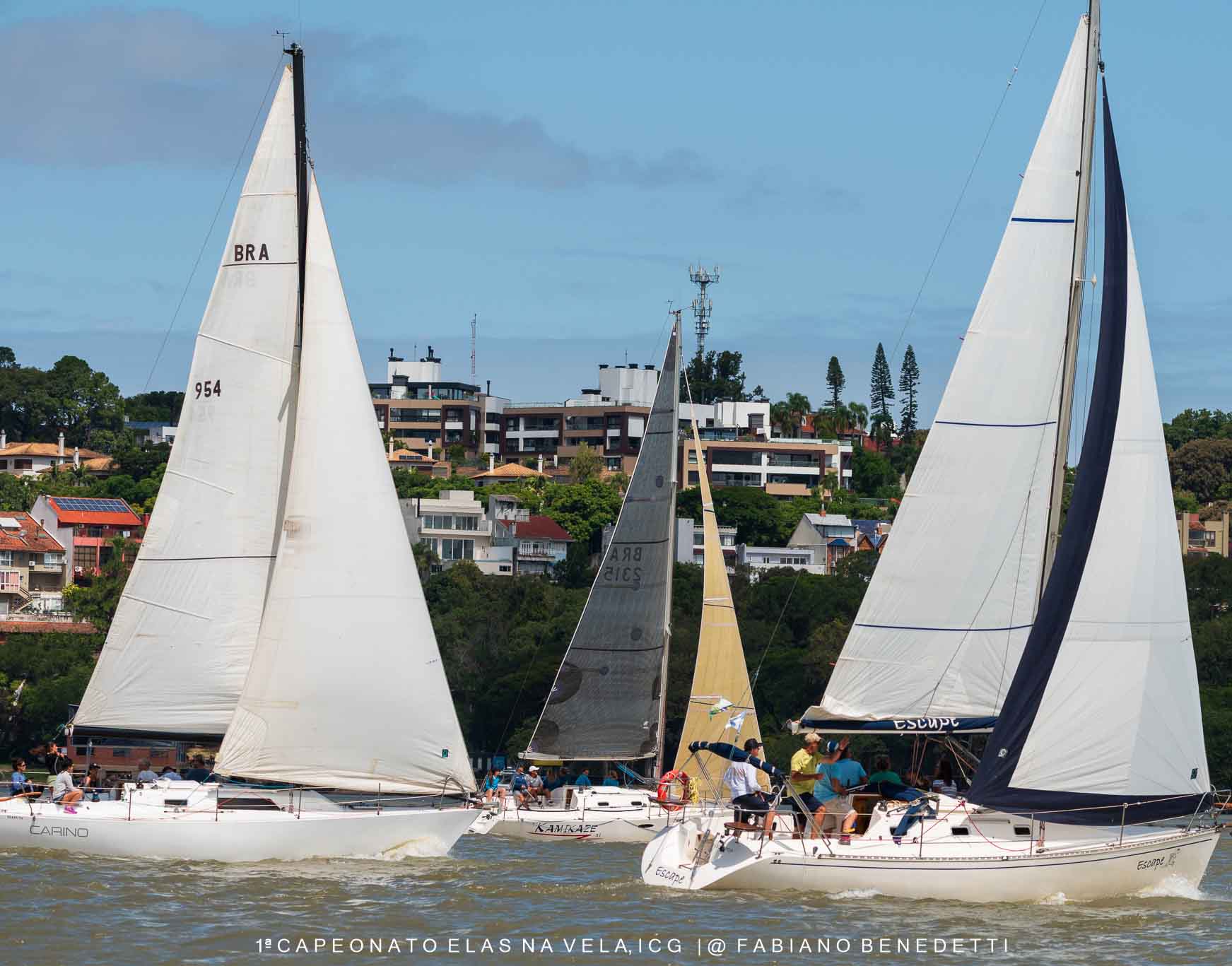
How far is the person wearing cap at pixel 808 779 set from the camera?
2397cm

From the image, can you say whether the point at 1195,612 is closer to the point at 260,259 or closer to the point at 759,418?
the point at 260,259

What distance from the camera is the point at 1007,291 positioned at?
86.4ft

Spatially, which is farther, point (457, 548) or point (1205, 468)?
point (1205, 468)

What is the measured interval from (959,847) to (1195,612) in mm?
46667

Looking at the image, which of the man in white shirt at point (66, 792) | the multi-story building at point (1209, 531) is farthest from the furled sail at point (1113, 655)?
the multi-story building at point (1209, 531)

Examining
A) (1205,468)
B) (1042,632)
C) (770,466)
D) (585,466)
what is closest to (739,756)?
(1042,632)

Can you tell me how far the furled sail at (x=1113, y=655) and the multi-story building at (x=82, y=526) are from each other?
89.5 meters

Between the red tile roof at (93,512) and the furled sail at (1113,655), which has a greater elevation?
the red tile roof at (93,512)

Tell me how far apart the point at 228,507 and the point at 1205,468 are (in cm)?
12486

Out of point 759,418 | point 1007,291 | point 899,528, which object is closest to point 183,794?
point 899,528

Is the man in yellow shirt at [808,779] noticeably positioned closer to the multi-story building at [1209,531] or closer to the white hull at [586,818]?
the white hull at [586,818]

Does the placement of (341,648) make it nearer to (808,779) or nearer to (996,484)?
(808,779)

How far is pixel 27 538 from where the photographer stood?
10662 cm

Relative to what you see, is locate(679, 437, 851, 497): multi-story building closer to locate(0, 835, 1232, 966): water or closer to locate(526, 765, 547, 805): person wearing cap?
locate(526, 765, 547, 805): person wearing cap
